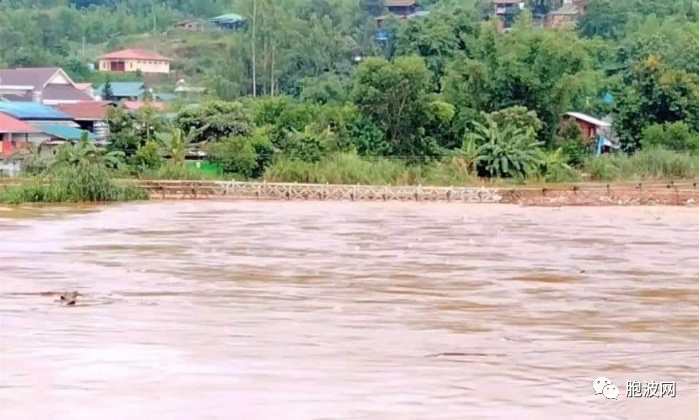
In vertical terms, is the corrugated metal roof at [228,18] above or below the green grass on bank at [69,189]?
above

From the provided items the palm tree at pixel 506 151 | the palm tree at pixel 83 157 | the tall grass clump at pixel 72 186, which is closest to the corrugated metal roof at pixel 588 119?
the palm tree at pixel 506 151

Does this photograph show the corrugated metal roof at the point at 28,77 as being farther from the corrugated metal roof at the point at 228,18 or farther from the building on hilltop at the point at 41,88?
the corrugated metal roof at the point at 228,18

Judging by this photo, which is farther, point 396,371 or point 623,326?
point 623,326

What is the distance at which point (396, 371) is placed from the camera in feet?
38.4

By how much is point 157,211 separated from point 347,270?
42.5 feet

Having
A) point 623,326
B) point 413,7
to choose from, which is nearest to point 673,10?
point 413,7

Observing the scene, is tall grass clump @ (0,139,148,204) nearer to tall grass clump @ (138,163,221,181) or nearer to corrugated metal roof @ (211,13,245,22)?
tall grass clump @ (138,163,221,181)

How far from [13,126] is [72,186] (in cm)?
865

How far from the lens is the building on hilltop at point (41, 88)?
56.9 meters

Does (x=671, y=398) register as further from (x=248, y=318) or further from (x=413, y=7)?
(x=413, y=7)

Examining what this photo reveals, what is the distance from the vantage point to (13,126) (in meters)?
43.2

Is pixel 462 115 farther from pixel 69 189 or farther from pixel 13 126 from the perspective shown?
pixel 13 126

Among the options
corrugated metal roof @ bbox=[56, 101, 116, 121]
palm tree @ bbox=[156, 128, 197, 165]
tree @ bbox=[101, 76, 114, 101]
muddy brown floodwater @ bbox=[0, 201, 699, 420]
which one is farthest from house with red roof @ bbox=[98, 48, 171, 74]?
muddy brown floodwater @ bbox=[0, 201, 699, 420]

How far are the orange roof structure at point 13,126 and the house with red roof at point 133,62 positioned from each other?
29.7 metres
